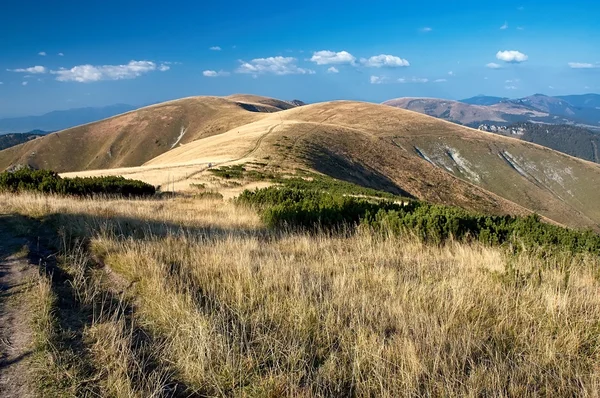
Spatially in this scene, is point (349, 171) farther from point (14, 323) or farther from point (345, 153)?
point (14, 323)

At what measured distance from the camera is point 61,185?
1712cm

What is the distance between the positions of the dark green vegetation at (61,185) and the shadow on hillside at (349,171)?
87.5 ft

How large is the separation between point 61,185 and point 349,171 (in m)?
39.1

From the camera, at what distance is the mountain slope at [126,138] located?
140m

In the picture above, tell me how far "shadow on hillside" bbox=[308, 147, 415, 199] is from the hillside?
25 centimetres

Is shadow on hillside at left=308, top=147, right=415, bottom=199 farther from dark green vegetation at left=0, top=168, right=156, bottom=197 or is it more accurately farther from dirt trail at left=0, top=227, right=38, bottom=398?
dirt trail at left=0, top=227, right=38, bottom=398

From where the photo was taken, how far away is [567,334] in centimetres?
394

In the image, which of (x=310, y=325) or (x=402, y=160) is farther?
(x=402, y=160)

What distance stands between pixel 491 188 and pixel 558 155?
35.9 meters

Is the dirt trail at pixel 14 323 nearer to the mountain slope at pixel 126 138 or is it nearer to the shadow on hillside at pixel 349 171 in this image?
the shadow on hillside at pixel 349 171

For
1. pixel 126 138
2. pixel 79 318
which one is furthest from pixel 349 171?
pixel 126 138

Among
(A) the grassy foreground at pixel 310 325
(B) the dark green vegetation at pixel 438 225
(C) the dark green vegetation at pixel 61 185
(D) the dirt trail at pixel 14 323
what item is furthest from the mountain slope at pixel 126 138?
(A) the grassy foreground at pixel 310 325

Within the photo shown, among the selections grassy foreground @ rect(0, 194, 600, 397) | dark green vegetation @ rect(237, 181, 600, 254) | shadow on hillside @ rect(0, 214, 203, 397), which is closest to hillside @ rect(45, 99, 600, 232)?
dark green vegetation @ rect(237, 181, 600, 254)

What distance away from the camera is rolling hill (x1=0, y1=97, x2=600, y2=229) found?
166 feet
